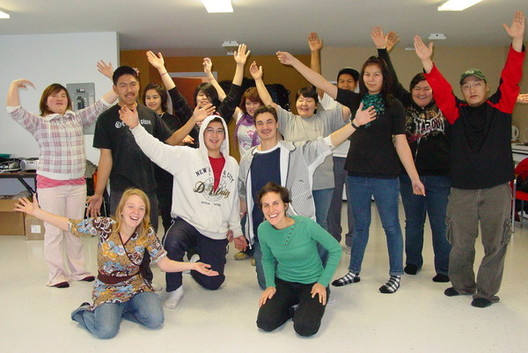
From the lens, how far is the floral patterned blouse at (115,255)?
2773 mm

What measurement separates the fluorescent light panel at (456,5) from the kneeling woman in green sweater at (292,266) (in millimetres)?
3032

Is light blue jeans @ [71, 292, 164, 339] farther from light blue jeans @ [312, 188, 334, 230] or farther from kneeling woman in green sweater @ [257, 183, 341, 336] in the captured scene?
light blue jeans @ [312, 188, 334, 230]

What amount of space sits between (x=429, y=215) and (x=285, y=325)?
4.68ft

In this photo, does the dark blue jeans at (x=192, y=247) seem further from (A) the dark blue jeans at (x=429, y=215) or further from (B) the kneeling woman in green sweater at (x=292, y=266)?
(A) the dark blue jeans at (x=429, y=215)

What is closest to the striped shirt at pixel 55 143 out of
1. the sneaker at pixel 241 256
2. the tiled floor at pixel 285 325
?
the tiled floor at pixel 285 325

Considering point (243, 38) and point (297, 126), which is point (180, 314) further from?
point (243, 38)

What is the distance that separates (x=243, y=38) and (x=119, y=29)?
161cm

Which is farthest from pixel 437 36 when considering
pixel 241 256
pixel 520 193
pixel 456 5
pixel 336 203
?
pixel 241 256

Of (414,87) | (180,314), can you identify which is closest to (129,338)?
(180,314)

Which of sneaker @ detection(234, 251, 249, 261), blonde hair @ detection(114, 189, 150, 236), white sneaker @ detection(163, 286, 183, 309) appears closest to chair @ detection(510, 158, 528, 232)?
sneaker @ detection(234, 251, 249, 261)

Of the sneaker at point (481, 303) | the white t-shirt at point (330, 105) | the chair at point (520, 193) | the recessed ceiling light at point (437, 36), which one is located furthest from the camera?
the recessed ceiling light at point (437, 36)

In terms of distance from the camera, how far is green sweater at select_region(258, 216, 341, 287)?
2.77 meters

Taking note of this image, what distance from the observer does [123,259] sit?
2.78 meters

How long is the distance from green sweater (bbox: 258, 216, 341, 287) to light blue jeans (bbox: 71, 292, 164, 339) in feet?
2.25
